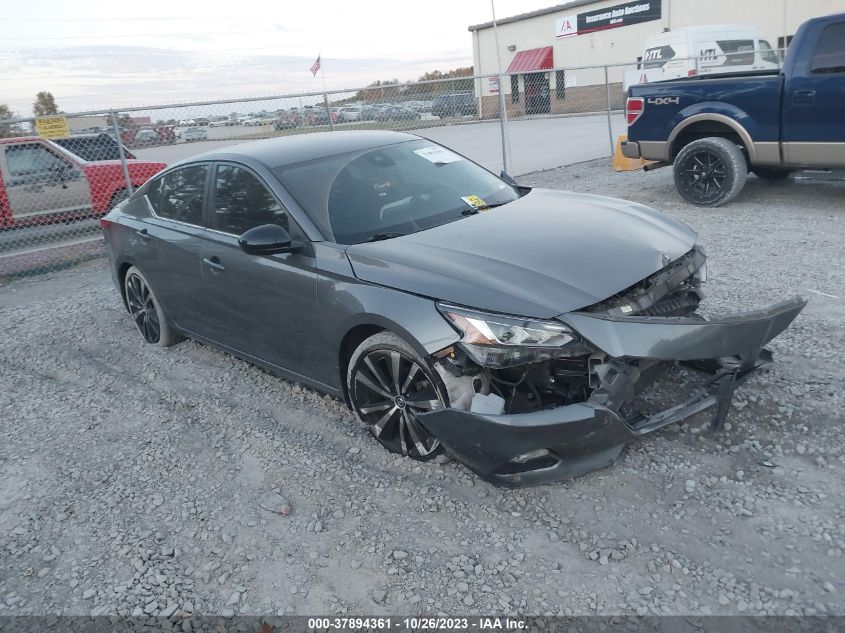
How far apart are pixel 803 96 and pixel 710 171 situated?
131 cm

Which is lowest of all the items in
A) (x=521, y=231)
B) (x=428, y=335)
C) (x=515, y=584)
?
(x=515, y=584)

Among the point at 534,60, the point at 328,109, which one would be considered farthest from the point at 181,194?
the point at 534,60

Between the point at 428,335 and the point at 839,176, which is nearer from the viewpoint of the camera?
the point at 428,335

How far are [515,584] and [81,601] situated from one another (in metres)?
1.82

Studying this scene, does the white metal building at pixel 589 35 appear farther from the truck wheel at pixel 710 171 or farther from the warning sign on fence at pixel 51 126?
the warning sign on fence at pixel 51 126

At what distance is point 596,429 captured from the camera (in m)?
2.90

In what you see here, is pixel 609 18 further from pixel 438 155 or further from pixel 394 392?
pixel 394 392

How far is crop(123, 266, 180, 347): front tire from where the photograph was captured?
5473 mm

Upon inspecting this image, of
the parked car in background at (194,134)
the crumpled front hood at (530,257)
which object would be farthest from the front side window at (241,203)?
the parked car in background at (194,134)

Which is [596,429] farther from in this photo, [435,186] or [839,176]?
[839,176]

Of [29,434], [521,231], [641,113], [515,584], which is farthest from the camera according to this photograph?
[641,113]

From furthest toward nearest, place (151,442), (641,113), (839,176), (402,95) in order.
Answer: (402,95) → (641,113) → (839,176) → (151,442)

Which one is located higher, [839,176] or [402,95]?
[402,95]

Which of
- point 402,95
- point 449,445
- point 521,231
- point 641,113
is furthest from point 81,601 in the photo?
point 402,95
